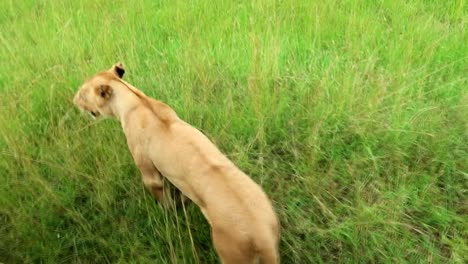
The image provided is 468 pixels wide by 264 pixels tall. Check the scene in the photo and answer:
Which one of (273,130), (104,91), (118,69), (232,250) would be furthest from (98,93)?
(232,250)

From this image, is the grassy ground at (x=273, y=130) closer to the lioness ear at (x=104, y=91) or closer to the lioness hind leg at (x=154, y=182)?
the lioness hind leg at (x=154, y=182)

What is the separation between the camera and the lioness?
1952 mm

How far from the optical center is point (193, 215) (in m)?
2.59

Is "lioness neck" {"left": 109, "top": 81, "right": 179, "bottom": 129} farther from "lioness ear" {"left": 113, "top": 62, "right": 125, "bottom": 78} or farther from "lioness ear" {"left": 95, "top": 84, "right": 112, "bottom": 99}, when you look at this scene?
"lioness ear" {"left": 113, "top": 62, "right": 125, "bottom": 78}

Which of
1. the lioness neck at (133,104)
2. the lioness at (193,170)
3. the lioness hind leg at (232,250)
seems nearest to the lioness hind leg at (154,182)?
the lioness at (193,170)

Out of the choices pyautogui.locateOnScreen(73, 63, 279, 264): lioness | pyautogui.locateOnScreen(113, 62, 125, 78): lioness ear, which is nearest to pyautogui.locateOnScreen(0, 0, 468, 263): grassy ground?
pyautogui.locateOnScreen(73, 63, 279, 264): lioness

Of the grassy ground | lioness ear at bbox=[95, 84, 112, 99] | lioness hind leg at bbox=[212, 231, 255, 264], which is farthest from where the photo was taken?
lioness ear at bbox=[95, 84, 112, 99]

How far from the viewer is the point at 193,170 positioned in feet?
7.42

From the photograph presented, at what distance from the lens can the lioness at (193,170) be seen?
1952 mm

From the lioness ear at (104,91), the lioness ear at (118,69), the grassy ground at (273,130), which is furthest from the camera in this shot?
the lioness ear at (118,69)

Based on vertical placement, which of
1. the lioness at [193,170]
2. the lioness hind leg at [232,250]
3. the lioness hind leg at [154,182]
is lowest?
the lioness hind leg at [154,182]

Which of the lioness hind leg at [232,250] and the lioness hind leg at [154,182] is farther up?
the lioness hind leg at [232,250]

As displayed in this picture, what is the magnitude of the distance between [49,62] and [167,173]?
1.64 metres

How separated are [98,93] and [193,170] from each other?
917mm
